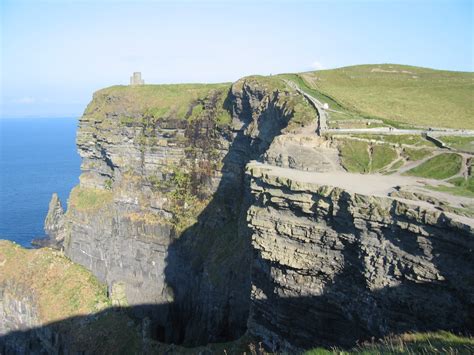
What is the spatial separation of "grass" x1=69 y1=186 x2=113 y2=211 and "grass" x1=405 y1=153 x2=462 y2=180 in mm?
44662

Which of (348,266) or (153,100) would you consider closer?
(348,266)

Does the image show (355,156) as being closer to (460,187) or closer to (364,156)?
(364,156)

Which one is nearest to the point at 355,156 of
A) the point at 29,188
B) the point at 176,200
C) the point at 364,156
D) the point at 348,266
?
the point at 364,156

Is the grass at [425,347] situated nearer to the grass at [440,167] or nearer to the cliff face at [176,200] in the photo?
the grass at [440,167]

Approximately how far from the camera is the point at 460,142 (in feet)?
109

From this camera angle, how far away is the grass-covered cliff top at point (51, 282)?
4819cm

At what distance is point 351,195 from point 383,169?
8866 mm

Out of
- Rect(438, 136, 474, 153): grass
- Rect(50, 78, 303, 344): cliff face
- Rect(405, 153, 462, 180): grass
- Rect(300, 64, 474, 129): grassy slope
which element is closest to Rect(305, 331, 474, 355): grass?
Rect(405, 153, 462, 180): grass

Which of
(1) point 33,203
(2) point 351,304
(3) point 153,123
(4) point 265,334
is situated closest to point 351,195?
(2) point 351,304

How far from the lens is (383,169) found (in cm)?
3084

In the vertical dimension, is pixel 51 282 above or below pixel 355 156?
below

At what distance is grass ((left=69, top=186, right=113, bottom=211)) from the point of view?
6141 cm

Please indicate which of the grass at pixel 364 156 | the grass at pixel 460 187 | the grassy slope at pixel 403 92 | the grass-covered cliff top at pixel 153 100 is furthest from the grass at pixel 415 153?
the grass-covered cliff top at pixel 153 100

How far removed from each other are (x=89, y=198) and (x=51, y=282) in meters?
15.1
